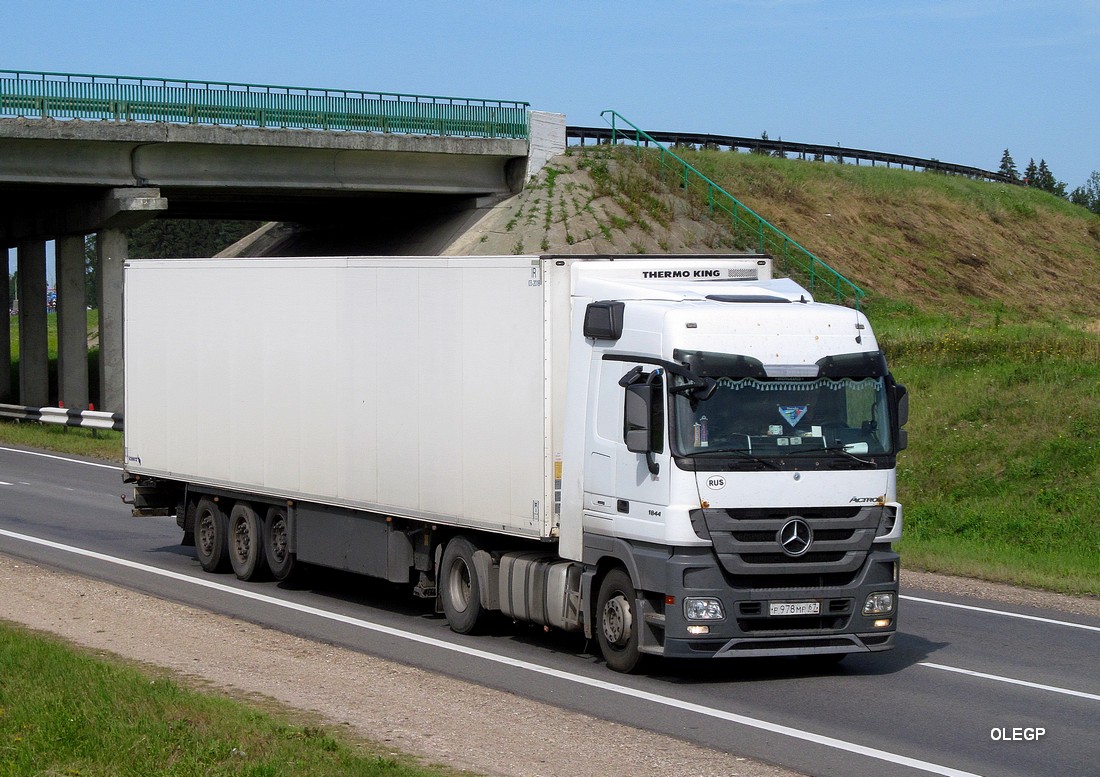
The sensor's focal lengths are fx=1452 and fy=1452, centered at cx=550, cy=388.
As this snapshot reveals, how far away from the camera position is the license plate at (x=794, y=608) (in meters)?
11.1

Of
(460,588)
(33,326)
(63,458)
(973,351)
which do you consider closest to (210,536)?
(460,588)

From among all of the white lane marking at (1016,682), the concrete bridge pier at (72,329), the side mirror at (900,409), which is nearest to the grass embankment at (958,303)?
the white lane marking at (1016,682)

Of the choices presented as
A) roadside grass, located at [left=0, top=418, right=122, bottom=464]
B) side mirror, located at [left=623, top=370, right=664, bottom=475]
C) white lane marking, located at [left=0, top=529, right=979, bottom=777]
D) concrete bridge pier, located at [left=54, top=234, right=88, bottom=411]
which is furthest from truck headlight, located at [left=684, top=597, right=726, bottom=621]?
concrete bridge pier, located at [left=54, top=234, right=88, bottom=411]

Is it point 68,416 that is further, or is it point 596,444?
point 68,416

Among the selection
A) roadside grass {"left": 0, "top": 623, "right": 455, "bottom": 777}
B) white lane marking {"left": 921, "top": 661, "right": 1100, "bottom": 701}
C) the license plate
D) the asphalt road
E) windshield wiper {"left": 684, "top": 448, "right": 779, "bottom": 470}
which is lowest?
white lane marking {"left": 921, "top": 661, "right": 1100, "bottom": 701}

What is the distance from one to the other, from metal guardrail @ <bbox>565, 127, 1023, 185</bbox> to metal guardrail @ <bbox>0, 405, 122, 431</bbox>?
21333 millimetres

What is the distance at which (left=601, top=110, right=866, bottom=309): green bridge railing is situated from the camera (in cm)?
4450

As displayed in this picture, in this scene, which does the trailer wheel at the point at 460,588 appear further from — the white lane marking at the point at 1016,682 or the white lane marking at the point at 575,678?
the white lane marking at the point at 1016,682

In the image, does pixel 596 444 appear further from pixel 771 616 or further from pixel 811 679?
pixel 811 679

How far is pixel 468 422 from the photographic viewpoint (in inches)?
511

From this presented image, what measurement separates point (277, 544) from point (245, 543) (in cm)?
74

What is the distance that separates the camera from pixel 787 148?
209 feet

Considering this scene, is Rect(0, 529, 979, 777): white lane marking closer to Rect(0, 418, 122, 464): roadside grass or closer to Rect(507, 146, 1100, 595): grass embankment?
Rect(507, 146, 1100, 595): grass embankment

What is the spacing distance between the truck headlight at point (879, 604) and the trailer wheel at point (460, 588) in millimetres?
3508
